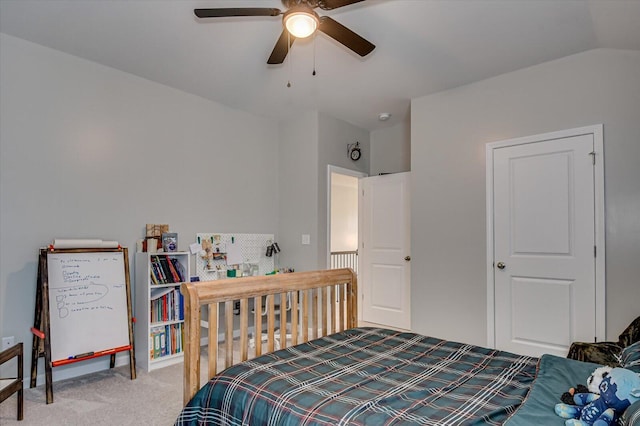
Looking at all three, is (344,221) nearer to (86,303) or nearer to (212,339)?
(86,303)

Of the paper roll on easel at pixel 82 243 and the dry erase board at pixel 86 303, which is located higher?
the paper roll on easel at pixel 82 243

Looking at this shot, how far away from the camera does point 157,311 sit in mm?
3387

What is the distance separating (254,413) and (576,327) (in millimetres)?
2861

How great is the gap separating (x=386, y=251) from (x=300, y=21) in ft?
10.7

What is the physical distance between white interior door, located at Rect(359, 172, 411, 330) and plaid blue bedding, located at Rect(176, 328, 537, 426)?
2.57 m

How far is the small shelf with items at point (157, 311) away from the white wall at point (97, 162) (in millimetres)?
307

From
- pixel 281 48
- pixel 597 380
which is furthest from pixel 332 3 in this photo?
pixel 597 380

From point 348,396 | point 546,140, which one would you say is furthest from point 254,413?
point 546,140

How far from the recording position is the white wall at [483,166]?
2865 mm

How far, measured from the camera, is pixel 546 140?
325cm

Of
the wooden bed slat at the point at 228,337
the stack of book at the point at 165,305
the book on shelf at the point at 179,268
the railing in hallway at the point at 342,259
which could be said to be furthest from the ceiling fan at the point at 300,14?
the railing in hallway at the point at 342,259

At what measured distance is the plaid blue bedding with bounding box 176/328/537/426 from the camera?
127 centimetres

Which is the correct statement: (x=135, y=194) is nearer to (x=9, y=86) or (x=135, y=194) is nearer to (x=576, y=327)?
(x=9, y=86)

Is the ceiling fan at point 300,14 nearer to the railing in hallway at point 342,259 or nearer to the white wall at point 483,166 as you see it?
the white wall at point 483,166
